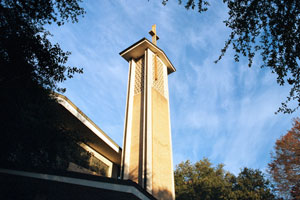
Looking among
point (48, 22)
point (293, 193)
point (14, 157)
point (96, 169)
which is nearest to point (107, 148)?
point (96, 169)

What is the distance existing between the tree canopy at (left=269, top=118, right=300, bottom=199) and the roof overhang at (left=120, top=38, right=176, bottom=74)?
13779 mm

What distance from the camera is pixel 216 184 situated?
22500 millimetres

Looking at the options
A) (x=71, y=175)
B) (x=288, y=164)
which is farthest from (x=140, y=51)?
(x=288, y=164)

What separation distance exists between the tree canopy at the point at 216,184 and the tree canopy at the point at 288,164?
1544 millimetres

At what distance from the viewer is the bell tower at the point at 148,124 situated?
12750 mm

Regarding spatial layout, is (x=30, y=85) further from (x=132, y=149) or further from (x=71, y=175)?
(x=132, y=149)

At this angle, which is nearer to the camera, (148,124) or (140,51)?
(148,124)

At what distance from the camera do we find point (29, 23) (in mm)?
6930

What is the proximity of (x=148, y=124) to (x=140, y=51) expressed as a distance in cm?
779

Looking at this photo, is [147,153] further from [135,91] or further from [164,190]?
[135,91]

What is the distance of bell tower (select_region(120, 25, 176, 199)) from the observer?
12750 mm

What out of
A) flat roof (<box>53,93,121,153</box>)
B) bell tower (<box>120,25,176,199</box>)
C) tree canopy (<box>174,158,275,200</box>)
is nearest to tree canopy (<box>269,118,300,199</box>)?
tree canopy (<box>174,158,275,200</box>)

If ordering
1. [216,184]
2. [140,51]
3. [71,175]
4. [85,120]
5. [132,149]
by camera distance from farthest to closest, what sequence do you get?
[216,184] → [140,51] → [132,149] → [85,120] → [71,175]

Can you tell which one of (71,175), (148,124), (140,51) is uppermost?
(140,51)
